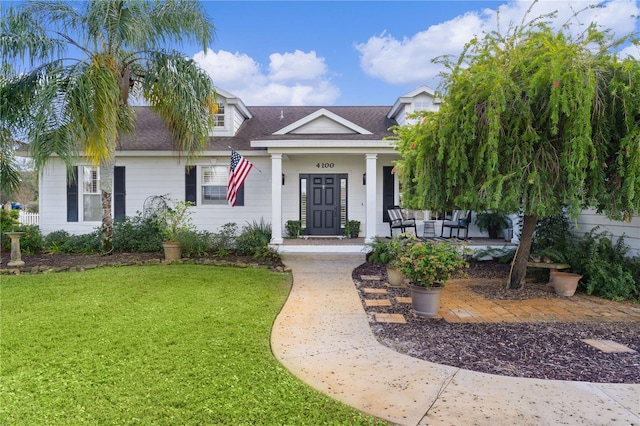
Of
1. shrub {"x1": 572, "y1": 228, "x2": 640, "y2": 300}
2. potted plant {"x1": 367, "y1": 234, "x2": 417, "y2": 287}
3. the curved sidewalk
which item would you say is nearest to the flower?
the curved sidewalk

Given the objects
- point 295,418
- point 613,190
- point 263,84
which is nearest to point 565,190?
point 613,190

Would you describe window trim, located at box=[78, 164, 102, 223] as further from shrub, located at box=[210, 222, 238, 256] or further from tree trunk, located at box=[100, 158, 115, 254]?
shrub, located at box=[210, 222, 238, 256]

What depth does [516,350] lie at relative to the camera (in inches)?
148

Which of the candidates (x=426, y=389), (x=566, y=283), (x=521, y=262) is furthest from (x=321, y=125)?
(x=426, y=389)

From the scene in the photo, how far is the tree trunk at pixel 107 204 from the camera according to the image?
9.07m

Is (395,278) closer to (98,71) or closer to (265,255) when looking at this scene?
(265,255)

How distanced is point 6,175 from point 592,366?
36.6 ft

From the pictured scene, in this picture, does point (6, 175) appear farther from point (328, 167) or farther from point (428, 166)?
point (428, 166)

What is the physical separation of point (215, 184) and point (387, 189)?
517 cm

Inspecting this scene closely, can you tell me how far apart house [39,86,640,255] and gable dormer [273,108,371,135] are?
28 mm

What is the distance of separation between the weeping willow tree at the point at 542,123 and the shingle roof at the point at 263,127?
4952 mm

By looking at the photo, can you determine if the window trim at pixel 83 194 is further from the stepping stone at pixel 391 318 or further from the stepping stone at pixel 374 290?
the stepping stone at pixel 391 318

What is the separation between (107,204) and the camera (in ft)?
30.1

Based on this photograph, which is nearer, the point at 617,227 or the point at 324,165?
the point at 617,227
